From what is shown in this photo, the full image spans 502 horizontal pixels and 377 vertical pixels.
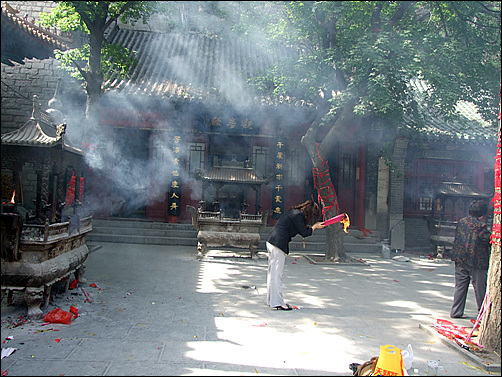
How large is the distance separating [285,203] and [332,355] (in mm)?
9048

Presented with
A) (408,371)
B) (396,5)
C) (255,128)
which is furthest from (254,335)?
(255,128)

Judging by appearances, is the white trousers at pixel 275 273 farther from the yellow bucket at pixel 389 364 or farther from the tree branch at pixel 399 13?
the tree branch at pixel 399 13

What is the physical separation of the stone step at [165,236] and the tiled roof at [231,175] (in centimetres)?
256

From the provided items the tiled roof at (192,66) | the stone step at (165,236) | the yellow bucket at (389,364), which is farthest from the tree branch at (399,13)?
the yellow bucket at (389,364)

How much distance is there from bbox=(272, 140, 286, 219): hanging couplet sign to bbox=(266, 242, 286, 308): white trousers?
7166 mm

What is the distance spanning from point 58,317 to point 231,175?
607 centimetres

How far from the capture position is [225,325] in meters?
4.63

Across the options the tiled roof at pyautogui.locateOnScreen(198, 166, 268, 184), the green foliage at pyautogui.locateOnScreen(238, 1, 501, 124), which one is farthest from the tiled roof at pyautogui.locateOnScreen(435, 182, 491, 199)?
the tiled roof at pyautogui.locateOnScreen(198, 166, 268, 184)

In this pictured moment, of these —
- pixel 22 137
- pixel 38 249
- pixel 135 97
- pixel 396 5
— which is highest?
pixel 396 5

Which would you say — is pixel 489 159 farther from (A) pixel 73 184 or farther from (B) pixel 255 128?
(A) pixel 73 184

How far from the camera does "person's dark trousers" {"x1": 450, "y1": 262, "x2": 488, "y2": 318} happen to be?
496cm

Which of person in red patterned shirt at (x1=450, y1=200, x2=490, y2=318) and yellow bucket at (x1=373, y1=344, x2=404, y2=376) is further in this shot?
person in red patterned shirt at (x1=450, y1=200, x2=490, y2=318)

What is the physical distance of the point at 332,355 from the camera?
385 cm

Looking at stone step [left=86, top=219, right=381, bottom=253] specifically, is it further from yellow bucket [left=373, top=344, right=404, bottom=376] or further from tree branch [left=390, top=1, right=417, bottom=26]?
yellow bucket [left=373, top=344, right=404, bottom=376]
